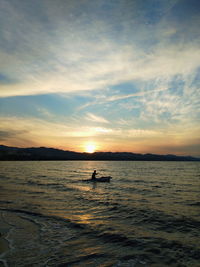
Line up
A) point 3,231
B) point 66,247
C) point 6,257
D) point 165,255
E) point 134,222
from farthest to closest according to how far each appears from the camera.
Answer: point 134,222 < point 3,231 < point 66,247 < point 165,255 < point 6,257

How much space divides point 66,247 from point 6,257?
2689mm

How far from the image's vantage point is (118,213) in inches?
626

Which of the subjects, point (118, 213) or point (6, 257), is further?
point (118, 213)

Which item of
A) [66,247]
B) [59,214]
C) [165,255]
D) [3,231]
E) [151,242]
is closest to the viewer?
[165,255]

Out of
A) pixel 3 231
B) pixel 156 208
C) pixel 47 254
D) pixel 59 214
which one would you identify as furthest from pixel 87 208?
pixel 47 254

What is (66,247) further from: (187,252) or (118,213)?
(118,213)

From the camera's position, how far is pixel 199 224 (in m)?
12.8

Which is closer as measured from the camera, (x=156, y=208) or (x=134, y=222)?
(x=134, y=222)

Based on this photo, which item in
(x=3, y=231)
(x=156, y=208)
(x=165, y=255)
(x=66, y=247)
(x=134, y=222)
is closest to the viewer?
(x=165, y=255)

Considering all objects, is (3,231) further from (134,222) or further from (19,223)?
(134,222)

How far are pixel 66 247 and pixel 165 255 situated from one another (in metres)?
4.71

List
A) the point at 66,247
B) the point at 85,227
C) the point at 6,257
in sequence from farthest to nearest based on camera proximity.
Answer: the point at 85,227
the point at 66,247
the point at 6,257

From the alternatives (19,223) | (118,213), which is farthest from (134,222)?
(19,223)

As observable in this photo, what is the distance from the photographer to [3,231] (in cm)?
1116
